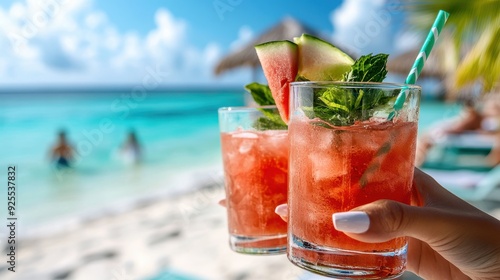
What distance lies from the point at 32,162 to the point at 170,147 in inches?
227

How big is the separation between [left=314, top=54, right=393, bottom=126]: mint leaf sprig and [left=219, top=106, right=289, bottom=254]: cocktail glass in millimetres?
364

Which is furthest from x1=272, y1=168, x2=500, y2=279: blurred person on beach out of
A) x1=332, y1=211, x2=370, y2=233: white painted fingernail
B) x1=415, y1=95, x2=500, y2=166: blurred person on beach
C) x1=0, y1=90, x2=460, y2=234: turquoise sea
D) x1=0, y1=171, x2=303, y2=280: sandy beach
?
x1=415, y1=95, x2=500, y2=166: blurred person on beach

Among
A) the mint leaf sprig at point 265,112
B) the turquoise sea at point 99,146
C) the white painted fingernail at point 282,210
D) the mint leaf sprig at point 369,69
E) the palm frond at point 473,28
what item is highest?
the palm frond at point 473,28

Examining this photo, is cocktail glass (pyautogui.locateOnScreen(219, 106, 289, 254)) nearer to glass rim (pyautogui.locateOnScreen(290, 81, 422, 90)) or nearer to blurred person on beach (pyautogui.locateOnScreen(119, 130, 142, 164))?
glass rim (pyautogui.locateOnScreen(290, 81, 422, 90))

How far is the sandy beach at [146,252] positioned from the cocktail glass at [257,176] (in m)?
2.47

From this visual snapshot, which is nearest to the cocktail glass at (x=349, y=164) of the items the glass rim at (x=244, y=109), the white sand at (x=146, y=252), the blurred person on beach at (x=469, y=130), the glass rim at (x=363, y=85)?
the glass rim at (x=363, y=85)

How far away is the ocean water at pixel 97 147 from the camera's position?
1166 centimetres

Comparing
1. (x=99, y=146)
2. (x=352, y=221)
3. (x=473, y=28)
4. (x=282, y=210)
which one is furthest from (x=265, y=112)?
(x=99, y=146)

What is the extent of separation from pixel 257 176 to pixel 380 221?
54 centimetres

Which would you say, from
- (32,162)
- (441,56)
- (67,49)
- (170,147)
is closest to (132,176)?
(32,162)

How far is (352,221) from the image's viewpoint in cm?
98

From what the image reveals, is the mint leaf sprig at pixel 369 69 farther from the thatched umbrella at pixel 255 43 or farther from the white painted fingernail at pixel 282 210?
the thatched umbrella at pixel 255 43

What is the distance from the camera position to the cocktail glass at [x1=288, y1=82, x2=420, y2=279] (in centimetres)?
105

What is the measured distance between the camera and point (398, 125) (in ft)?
3.60
